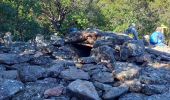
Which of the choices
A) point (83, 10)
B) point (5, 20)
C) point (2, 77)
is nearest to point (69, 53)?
point (2, 77)

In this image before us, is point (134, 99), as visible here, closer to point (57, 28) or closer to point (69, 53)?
point (69, 53)

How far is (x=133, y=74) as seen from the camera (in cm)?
731

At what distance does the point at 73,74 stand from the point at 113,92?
1.05m

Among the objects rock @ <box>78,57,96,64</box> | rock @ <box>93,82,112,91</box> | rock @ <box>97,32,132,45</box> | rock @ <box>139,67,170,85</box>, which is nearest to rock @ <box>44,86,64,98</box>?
rock @ <box>93,82,112,91</box>

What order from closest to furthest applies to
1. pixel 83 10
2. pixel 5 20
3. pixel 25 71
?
pixel 25 71
pixel 5 20
pixel 83 10

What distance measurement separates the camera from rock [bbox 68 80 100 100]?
6.28 meters

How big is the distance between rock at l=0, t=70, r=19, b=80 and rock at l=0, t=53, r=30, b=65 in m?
0.46

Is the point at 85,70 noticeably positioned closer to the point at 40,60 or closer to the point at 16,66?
the point at 40,60

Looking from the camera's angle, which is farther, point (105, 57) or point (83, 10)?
point (83, 10)

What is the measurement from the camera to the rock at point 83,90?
6281mm

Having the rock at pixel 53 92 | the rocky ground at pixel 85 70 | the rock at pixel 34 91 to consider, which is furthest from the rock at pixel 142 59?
the rock at pixel 53 92

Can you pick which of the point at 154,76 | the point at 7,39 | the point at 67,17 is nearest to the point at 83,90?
the point at 154,76

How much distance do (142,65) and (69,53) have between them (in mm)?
1714

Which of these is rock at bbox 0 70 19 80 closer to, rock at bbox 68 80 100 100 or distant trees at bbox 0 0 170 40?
rock at bbox 68 80 100 100
